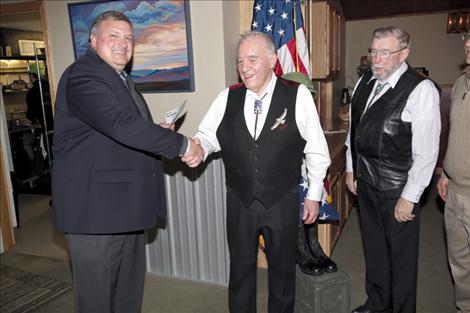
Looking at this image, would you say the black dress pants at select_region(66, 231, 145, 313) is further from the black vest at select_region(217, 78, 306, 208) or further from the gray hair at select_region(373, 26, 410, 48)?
the gray hair at select_region(373, 26, 410, 48)

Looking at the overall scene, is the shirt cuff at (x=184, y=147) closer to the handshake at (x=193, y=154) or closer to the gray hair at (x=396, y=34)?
the handshake at (x=193, y=154)

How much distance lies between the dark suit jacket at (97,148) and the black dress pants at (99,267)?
80mm

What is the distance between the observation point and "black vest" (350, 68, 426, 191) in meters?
2.08

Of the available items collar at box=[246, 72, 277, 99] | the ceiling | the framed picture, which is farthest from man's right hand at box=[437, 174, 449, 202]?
the ceiling

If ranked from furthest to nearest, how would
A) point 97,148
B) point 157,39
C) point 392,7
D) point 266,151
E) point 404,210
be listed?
point 392,7
point 157,39
point 404,210
point 266,151
point 97,148

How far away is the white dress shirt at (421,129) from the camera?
2014 millimetres

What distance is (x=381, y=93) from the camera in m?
2.15

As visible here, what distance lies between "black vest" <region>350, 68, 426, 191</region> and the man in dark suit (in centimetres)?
98

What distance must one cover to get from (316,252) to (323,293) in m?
0.25

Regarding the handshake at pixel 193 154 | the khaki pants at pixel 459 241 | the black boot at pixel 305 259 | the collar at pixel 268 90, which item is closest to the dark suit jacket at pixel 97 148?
the handshake at pixel 193 154

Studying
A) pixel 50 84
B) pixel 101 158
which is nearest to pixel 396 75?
pixel 101 158

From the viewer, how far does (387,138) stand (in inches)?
83.4

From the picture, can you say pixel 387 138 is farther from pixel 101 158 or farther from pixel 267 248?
pixel 101 158

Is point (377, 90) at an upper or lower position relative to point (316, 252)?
upper
